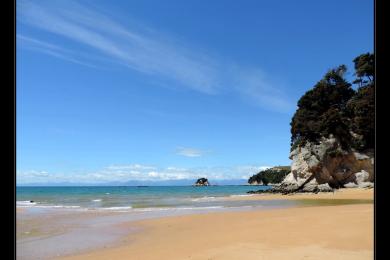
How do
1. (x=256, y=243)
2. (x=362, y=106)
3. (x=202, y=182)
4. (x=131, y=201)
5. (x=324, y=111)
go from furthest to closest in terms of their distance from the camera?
1. (x=202, y=182)
2. (x=324, y=111)
3. (x=362, y=106)
4. (x=131, y=201)
5. (x=256, y=243)

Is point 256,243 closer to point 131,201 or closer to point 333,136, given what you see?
point 131,201

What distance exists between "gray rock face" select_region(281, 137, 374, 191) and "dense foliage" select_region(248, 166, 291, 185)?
217 feet

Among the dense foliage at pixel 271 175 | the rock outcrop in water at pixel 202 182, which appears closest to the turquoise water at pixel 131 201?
the dense foliage at pixel 271 175

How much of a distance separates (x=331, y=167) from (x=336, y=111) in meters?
7.04

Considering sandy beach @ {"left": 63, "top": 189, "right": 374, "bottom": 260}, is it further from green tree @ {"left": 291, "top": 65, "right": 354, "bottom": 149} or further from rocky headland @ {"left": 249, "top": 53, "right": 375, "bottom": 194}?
green tree @ {"left": 291, "top": 65, "right": 354, "bottom": 149}

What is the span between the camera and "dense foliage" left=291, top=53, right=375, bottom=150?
4222 centimetres

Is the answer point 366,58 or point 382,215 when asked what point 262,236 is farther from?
point 366,58

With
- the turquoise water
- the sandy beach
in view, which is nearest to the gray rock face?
the turquoise water

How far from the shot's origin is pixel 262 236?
9.30m

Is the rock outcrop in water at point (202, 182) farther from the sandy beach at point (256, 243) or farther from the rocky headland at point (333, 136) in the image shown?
the sandy beach at point (256, 243)

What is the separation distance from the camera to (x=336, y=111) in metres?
45.8

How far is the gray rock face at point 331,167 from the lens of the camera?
42938 millimetres

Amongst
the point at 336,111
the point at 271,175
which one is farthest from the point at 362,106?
the point at 271,175

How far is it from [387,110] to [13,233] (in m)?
1.59
